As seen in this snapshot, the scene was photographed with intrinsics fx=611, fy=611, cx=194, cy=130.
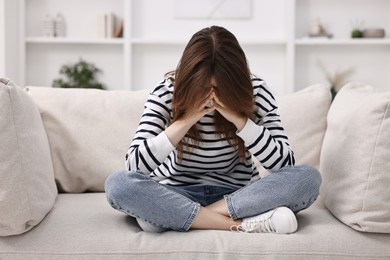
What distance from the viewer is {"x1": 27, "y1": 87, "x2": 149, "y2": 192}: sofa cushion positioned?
2346mm

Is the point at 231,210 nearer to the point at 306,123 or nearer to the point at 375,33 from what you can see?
the point at 306,123

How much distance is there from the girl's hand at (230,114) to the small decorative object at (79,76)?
103 inches

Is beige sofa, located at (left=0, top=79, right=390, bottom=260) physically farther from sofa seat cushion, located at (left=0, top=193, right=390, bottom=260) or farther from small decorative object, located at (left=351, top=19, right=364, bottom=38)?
small decorative object, located at (left=351, top=19, right=364, bottom=38)

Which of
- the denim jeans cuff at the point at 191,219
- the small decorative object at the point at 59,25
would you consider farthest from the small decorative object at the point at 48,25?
the denim jeans cuff at the point at 191,219

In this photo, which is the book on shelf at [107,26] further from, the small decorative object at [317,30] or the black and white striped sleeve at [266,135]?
the black and white striped sleeve at [266,135]

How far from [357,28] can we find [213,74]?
2842 millimetres

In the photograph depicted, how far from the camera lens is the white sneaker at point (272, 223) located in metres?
1.75

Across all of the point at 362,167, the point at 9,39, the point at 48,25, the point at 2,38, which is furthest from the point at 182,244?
the point at 48,25

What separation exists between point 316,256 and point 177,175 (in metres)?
0.56

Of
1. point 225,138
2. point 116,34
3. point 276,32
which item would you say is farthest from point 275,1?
point 225,138

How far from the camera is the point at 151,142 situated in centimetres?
187

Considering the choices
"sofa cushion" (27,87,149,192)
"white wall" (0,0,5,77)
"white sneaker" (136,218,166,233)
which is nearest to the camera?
"white sneaker" (136,218,166,233)

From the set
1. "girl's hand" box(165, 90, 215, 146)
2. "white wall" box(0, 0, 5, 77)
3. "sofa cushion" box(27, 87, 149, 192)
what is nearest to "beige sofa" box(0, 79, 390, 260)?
"sofa cushion" box(27, 87, 149, 192)

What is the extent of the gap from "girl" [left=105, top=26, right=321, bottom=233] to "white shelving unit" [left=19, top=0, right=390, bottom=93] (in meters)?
2.42
